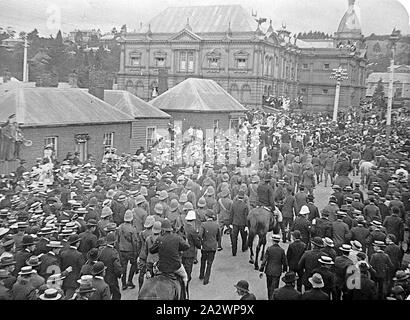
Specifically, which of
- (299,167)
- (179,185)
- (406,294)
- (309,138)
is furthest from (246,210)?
(309,138)

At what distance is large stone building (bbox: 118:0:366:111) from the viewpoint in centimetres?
1512

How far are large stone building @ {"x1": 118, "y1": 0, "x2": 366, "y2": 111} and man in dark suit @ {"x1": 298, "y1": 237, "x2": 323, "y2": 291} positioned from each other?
8.01 m

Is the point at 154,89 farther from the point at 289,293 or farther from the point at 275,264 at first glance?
the point at 289,293

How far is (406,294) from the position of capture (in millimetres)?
5715

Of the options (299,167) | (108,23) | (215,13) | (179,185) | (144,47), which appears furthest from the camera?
(144,47)

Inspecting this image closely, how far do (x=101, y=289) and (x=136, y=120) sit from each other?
41.7 ft

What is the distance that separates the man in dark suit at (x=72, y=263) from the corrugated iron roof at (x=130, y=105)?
1167cm

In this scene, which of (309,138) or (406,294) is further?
(309,138)

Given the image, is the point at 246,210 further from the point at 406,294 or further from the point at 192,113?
the point at 192,113

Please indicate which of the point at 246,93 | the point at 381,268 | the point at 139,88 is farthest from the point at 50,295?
the point at 139,88

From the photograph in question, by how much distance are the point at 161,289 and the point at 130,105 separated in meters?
13.5

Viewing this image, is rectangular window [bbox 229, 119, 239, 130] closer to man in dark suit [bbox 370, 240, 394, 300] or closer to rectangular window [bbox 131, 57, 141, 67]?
rectangular window [bbox 131, 57, 141, 67]

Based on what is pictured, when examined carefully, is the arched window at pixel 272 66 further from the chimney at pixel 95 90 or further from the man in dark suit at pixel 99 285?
the man in dark suit at pixel 99 285

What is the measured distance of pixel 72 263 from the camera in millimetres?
6234
